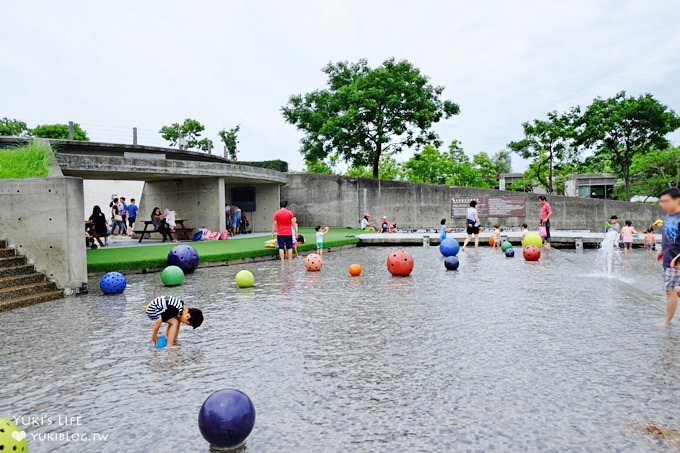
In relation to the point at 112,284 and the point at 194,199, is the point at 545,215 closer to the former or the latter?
the point at 194,199

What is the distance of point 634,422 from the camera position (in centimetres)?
420

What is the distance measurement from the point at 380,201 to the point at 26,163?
24.3m

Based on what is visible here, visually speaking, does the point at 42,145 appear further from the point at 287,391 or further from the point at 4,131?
the point at 4,131

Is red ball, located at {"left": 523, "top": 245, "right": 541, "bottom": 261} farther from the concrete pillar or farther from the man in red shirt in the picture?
the concrete pillar

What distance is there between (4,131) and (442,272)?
63.4 m

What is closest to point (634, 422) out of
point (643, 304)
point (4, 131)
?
point (643, 304)

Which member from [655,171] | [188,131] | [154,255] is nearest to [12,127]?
[188,131]

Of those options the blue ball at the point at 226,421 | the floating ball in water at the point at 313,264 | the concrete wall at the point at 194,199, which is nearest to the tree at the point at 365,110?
the concrete wall at the point at 194,199

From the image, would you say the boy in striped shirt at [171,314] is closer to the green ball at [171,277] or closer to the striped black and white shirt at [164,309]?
the striped black and white shirt at [164,309]

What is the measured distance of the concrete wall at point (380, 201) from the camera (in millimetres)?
34438

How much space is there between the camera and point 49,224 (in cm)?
1131

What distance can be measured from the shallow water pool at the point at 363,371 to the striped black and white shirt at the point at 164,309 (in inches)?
17.1

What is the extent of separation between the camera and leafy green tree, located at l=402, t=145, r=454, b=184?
5759cm

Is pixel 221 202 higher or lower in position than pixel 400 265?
higher
